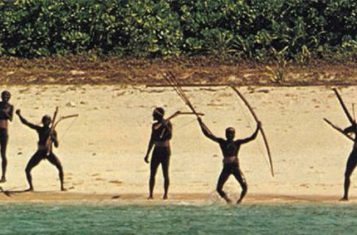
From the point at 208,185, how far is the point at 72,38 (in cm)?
868

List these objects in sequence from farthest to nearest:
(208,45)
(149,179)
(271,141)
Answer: (208,45)
(271,141)
(149,179)

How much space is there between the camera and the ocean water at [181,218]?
24.9 meters

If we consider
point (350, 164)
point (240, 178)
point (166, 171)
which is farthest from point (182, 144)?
point (350, 164)

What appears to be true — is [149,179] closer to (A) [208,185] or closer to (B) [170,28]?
(A) [208,185]

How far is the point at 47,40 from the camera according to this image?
3372cm

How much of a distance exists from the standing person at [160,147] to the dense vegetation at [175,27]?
27.1 feet

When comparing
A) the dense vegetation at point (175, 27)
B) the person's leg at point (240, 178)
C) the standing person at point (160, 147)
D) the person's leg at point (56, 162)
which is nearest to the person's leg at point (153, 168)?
the standing person at point (160, 147)

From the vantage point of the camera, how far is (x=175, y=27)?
110 feet

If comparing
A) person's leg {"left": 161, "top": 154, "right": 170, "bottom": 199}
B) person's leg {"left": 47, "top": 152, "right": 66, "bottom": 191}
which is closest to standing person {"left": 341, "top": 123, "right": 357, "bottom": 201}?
person's leg {"left": 161, "top": 154, "right": 170, "bottom": 199}

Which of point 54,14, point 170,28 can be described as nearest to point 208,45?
point 170,28

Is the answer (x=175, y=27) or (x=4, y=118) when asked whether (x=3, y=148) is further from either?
(x=175, y=27)

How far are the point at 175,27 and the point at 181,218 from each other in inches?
353

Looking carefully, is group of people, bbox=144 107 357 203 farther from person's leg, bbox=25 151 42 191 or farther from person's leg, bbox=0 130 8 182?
person's leg, bbox=0 130 8 182

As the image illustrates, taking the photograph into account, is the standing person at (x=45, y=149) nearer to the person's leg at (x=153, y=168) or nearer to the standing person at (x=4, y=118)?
the standing person at (x=4, y=118)
